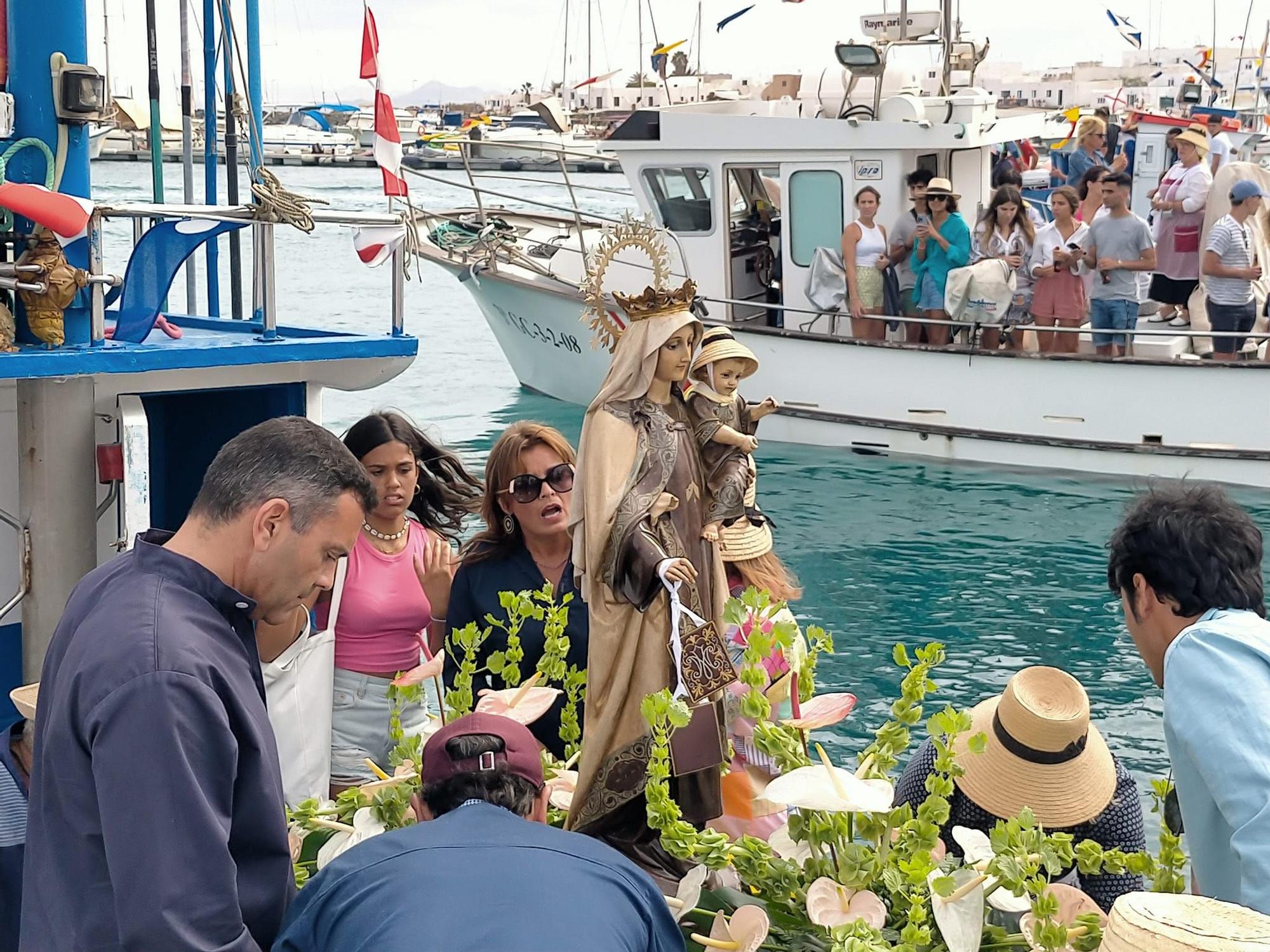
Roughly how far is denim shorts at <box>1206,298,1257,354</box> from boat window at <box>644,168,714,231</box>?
15.5 feet

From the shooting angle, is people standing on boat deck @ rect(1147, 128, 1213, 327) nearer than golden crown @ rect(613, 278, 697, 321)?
No

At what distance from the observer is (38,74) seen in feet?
13.3

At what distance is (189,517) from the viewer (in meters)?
2.34

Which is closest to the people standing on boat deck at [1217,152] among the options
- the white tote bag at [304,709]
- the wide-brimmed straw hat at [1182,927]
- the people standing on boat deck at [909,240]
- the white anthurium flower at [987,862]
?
the people standing on boat deck at [909,240]

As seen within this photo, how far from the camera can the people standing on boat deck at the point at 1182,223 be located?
503 inches

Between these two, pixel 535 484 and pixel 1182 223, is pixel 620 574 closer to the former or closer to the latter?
pixel 535 484

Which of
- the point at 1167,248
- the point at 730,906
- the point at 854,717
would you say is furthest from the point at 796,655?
the point at 1167,248

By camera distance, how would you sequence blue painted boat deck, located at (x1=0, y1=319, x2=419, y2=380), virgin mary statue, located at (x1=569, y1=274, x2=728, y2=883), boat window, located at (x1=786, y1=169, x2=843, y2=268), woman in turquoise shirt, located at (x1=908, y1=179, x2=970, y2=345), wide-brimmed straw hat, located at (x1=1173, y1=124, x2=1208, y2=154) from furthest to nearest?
1. boat window, located at (x1=786, y1=169, x2=843, y2=268)
2. wide-brimmed straw hat, located at (x1=1173, y1=124, x2=1208, y2=154)
3. woman in turquoise shirt, located at (x1=908, y1=179, x2=970, y2=345)
4. virgin mary statue, located at (x1=569, y1=274, x2=728, y2=883)
5. blue painted boat deck, located at (x1=0, y1=319, x2=419, y2=380)

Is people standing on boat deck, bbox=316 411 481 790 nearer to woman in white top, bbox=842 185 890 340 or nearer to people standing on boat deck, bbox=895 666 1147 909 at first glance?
people standing on boat deck, bbox=895 666 1147 909

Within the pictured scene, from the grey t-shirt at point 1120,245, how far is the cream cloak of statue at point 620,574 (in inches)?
341

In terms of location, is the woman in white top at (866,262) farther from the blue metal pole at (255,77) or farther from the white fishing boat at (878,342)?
the blue metal pole at (255,77)

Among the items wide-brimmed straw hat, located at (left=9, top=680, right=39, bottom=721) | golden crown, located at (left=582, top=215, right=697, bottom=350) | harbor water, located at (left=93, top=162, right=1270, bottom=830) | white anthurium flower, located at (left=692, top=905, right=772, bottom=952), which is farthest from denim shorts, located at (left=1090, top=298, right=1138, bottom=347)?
white anthurium flower, located at (left=692, top=905, right=772, bottom=952)

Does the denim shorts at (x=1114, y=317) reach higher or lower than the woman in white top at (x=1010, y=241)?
lower

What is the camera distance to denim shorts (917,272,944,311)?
1274 centimetres
